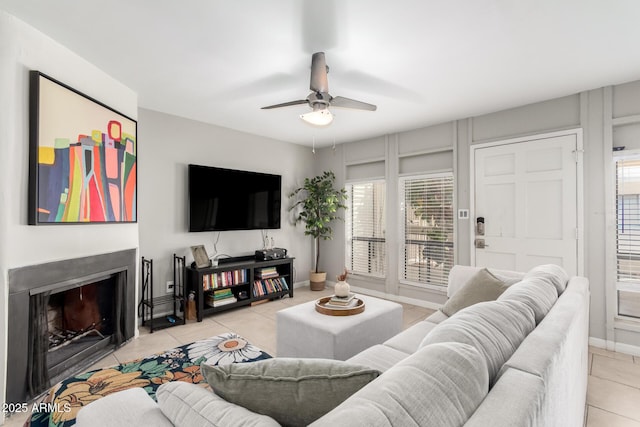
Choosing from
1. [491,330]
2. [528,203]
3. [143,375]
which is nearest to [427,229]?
[528,203]

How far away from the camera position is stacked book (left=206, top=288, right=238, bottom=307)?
367 centimetres

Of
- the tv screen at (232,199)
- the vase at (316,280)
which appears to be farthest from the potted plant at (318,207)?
the tv screen at (232,199)

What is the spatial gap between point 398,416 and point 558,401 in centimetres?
79

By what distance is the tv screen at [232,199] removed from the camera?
150 inches

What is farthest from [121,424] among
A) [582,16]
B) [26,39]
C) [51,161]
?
[582,16]

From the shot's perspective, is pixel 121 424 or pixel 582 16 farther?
pixel 582 16

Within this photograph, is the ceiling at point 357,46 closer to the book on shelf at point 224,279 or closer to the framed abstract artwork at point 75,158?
the framed abstract artwork at point 75,158

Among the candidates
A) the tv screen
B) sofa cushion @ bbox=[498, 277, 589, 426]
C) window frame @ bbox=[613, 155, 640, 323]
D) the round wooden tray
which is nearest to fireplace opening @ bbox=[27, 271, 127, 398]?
the tv screen

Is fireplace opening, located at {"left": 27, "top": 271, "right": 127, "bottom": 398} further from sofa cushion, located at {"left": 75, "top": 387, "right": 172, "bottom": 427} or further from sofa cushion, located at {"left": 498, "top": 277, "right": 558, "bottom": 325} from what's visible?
sofa cushion, located at {"left": 498, "top": 277, "right": 558, "bottom": 325}

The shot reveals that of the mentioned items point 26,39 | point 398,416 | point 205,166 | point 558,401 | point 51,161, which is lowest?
point 558,401

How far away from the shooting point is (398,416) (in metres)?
0.62

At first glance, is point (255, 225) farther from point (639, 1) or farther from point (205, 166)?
point (639, 1)

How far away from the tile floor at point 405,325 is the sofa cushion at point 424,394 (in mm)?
1842

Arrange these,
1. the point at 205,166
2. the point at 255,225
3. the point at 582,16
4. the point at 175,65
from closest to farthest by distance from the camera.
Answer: the point at 582,16, the point at 175,65, the point at 205,166, the point at 255,225
